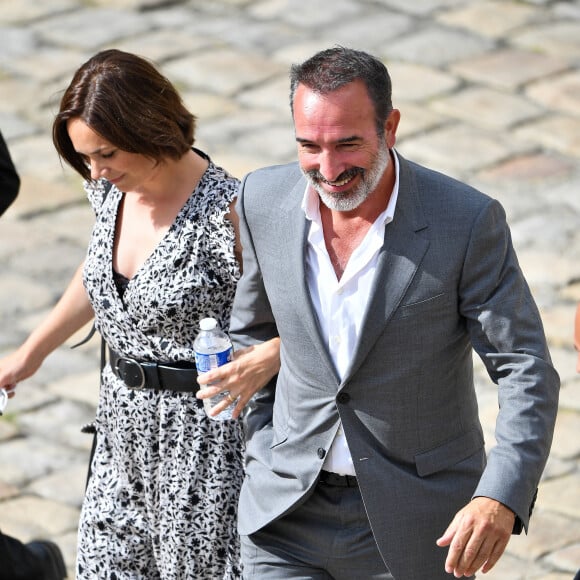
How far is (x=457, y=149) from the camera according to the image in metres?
8.01

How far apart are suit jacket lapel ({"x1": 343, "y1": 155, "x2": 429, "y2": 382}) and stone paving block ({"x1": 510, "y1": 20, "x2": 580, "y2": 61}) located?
19.5 feet

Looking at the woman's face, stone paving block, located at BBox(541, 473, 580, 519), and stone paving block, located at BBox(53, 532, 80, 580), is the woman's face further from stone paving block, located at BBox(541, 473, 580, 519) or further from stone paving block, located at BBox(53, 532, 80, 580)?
stone paving block, located at BBox(541, 473, 580, 519)

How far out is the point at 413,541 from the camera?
3.43m

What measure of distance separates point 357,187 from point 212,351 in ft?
2.11

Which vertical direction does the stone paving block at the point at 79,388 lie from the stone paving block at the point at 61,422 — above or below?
below

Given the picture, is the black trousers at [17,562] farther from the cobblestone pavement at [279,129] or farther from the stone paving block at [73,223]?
the stone paving block at [73,223]

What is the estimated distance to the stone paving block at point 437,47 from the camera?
29.7 feet

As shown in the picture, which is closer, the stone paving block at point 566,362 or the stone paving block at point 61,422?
the stone paving block at point 61,422

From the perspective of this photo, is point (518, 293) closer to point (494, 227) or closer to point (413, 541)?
point (494, 227)

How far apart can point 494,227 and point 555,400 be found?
423 millimetres

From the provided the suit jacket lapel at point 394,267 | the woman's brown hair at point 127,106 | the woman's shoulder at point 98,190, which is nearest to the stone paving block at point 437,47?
the woman's shoulder at point 98,190

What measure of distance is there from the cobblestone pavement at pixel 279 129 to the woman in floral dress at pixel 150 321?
128 centimetres

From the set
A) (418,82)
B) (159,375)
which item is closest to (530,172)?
(418,82)

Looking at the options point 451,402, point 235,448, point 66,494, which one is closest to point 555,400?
point 451,402
